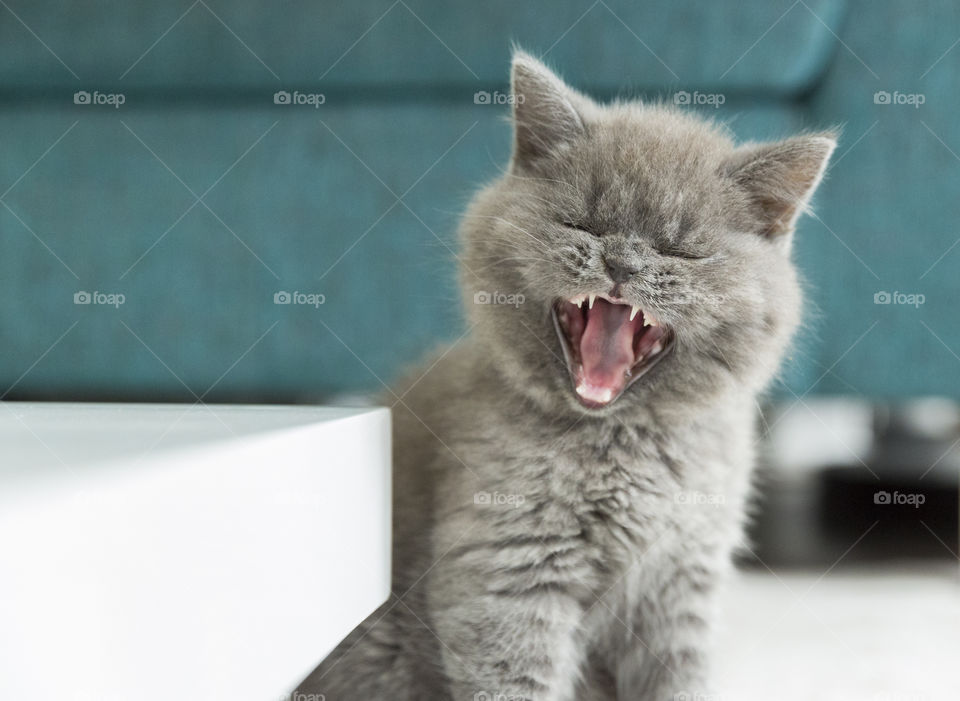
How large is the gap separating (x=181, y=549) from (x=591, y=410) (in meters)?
0.58

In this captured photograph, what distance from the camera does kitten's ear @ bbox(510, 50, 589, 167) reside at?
41.0 inches

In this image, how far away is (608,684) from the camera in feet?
3.91

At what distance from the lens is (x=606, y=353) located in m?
0.98

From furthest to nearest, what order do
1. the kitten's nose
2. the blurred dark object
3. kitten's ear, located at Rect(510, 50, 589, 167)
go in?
1. the blurred dark object
2. kitten's ear, located at Rect(510, 50, 589, 167)
3. the kitten's nose

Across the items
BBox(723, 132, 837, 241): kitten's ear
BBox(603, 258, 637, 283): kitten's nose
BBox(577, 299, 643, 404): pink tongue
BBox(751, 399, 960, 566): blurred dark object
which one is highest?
BBox(723, 132, 837, 241): kitten's ear

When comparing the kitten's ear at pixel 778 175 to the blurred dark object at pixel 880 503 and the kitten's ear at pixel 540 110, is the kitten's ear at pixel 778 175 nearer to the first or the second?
the kitten's ear at pixel 540 110

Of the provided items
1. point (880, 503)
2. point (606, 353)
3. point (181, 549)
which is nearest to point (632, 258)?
point (606, 353)

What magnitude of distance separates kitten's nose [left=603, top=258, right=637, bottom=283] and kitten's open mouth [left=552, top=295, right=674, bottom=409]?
4cm

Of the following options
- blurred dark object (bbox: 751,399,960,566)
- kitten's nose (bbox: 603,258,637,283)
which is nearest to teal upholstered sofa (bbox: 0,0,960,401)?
blurred dark object (bbox: 751,399,960,566)

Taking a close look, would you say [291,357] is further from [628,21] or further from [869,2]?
[869,2]

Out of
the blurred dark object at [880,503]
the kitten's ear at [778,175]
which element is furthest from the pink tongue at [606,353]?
the blurred dark object at [880,503]

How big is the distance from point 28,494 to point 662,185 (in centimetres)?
78

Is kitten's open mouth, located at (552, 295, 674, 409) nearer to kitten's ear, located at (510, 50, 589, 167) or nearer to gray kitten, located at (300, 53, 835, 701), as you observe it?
gray kitten, located at (300, 53, 835, 701)

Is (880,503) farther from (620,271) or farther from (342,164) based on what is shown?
(342,164)
